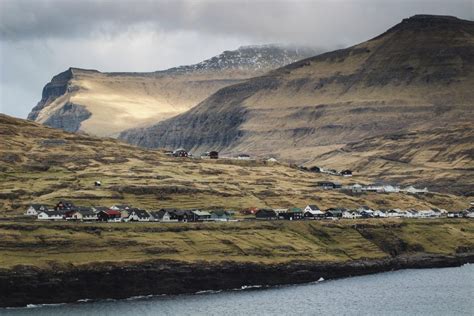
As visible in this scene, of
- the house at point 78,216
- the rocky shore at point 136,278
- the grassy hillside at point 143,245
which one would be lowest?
the rocky shore at point 136,278

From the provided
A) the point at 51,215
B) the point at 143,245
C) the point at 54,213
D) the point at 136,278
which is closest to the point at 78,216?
the point at 54,213

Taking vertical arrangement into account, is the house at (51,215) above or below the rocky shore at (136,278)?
above

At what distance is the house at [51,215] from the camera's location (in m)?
196

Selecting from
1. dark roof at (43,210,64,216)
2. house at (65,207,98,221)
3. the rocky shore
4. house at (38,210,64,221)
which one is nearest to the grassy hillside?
the rocky shore

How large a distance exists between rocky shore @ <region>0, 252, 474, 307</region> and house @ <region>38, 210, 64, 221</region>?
37.2 m

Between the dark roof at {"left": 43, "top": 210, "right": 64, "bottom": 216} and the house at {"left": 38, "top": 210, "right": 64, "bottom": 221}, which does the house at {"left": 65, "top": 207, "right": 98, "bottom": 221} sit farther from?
the dark roof at {"left": 43, "top": 210, "right": 64, "bottom": 216}

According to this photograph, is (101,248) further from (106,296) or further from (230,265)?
(230,265)

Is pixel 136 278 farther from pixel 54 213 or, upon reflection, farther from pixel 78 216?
pixel 54 213

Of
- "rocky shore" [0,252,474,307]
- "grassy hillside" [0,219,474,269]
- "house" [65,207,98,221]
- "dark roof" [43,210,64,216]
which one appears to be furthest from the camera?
"dark roof" [43,210,64,216]

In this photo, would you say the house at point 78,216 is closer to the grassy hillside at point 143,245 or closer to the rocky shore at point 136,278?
the grassy hillside at point 143,245

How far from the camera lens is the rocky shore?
155 meters

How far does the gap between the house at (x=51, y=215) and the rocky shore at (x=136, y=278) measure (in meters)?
37.2

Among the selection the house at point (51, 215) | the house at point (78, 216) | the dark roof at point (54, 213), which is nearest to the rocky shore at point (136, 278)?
the house at point (78, 216)

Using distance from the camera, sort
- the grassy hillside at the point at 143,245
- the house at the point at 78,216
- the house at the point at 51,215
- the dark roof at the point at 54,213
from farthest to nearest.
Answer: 1. the dark roof at the point at 54,213
2. the house at the point at 78,216
3. the house at the point at 51,215
4. the grassy hillside at the point at 143,245
